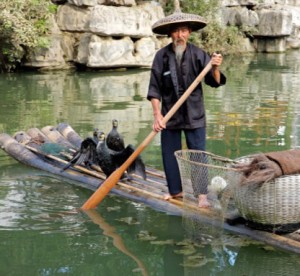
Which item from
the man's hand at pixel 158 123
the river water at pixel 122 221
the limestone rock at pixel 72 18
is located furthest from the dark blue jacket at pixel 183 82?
the limestone rock at pixel 72 18

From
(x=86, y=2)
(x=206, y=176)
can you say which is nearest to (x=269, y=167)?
(x=206, y=176)

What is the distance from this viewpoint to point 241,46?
27609mm

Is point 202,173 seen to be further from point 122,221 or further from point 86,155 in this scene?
point 86,155

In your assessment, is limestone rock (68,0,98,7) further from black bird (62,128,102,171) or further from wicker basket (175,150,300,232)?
wicker basket (175,150,300,232)

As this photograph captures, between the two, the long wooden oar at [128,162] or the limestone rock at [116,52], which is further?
the limestone rock at [116,52]

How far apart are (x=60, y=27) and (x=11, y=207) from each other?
52.6 feet

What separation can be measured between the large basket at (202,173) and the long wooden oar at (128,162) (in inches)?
13.6

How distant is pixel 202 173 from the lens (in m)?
4.49

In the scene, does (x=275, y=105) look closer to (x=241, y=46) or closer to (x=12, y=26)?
(x=12, y=26)

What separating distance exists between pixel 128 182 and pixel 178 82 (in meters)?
1.27

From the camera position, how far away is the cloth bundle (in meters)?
3.86

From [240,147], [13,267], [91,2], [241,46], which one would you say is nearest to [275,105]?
[240,147]

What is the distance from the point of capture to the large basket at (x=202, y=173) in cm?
423

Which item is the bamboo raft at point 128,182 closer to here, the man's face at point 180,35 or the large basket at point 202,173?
the large basket at point 202,173
